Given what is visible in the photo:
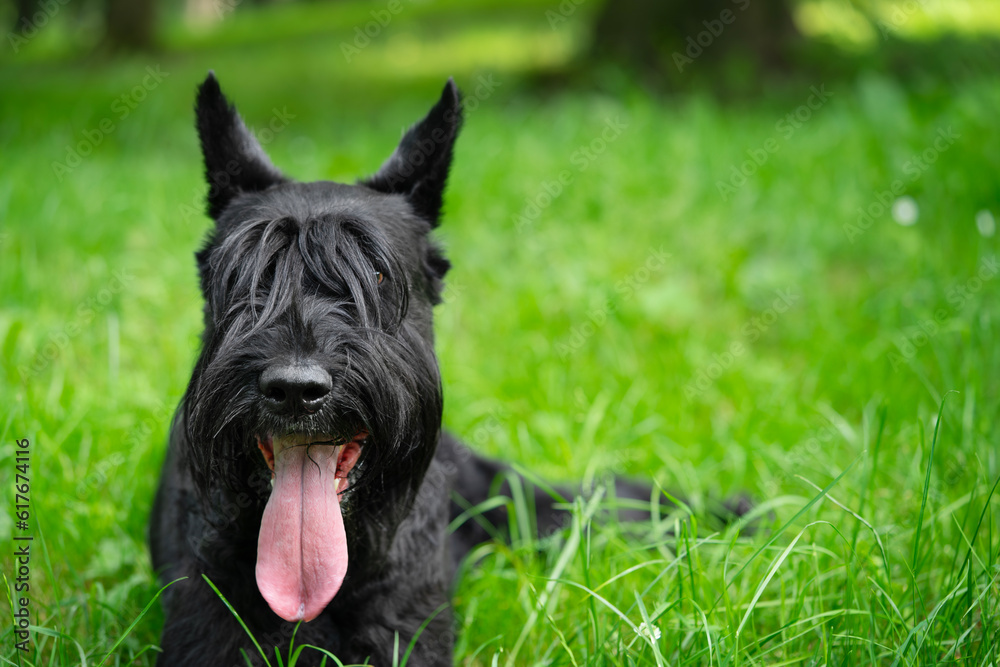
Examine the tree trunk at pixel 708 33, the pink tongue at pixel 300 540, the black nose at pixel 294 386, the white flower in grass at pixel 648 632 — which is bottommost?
the white flower in grass at pixel 648 632

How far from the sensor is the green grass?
8.64 ft

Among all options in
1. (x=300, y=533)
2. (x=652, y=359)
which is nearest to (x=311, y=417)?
(x=300, y=533)

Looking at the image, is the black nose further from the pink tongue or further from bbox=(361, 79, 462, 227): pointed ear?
bbox=(361, 79, 462, 227): pointed ear

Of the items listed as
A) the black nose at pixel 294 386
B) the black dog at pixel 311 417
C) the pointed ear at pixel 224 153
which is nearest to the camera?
the black nose at pixel 294 386

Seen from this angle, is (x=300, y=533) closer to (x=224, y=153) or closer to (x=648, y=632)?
(x=648, y=632)

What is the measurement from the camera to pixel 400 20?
52.1 ft

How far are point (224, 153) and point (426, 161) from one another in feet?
2.26

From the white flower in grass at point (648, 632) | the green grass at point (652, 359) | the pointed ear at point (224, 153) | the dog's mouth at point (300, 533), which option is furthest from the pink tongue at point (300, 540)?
the pointed ear at point (224, 153)

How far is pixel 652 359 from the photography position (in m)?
4.70

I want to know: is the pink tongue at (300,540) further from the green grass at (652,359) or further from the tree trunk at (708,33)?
the tree trunk at (708,33)

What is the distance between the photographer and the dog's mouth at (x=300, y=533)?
2236 millimetres

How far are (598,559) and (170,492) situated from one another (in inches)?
64.7

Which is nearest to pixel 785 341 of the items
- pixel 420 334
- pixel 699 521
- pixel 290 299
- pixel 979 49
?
pixel 699 521

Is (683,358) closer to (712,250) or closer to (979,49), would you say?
(712,250)
